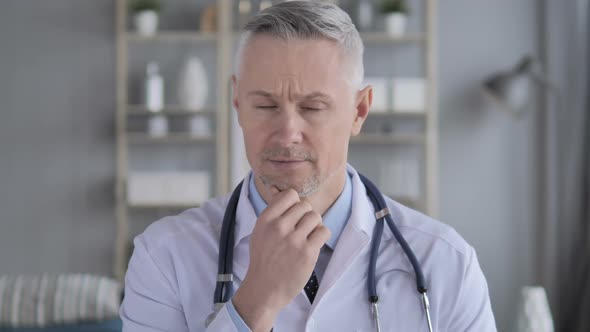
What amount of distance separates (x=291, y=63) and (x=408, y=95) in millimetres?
3674

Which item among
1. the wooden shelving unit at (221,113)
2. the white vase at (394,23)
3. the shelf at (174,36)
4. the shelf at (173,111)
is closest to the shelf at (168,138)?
the wooden shelving unit at (221,113)

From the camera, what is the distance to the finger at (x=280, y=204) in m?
1.21

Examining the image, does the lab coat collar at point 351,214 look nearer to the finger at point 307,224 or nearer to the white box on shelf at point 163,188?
the finger at point 307,224

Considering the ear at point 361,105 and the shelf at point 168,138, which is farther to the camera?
the shelf at point 168,138

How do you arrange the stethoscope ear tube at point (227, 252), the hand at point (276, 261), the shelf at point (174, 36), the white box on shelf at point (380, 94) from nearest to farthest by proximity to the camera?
the hand at point (276, 261), the stethoscope ear tube at point (227, 252), the white box on shelf at point (380, 94), the shelf at point (174, 36)

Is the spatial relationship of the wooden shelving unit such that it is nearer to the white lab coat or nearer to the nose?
the white lab coat

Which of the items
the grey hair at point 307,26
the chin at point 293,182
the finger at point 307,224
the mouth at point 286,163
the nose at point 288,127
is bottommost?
the finger at point 307,224

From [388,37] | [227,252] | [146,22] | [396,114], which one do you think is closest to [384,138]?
[396,114]

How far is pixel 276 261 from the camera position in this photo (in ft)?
3.89

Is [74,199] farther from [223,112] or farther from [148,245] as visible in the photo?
[148,245]

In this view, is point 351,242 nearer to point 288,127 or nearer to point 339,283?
point 339,283

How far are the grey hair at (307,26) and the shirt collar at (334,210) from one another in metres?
0.23

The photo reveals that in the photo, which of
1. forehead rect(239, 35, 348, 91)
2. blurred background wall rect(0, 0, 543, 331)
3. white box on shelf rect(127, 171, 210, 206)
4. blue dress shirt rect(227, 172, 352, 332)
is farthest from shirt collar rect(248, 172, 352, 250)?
blurred background wall rect(0, 0, 543, 331)

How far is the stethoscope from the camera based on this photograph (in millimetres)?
1289
